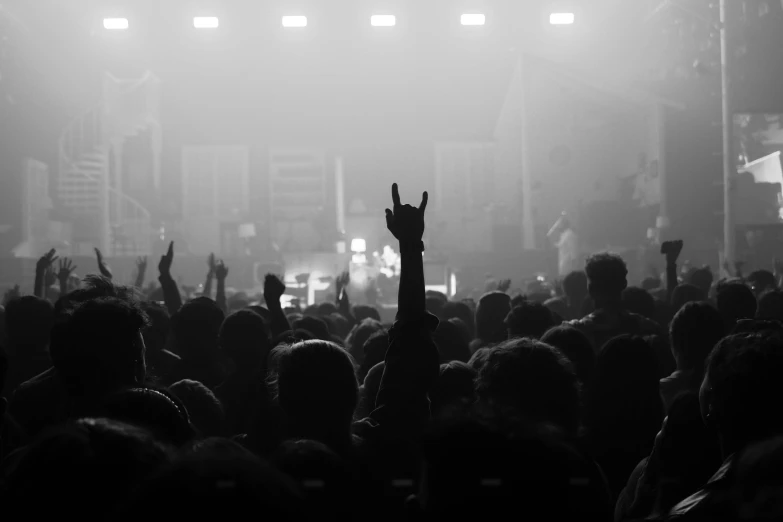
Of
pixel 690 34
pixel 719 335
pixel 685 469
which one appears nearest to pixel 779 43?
pixel 690 34

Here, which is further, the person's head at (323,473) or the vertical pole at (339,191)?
the vertical pole at (339,191)

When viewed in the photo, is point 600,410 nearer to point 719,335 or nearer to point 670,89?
point 719,335

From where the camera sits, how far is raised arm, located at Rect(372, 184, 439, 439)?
8.71 feet

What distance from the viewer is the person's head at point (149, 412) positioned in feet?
6.49

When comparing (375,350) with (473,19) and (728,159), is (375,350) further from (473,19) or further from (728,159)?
(473,19)

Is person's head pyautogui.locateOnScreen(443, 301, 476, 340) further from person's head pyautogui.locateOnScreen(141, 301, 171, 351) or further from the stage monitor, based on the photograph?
the stage monitor

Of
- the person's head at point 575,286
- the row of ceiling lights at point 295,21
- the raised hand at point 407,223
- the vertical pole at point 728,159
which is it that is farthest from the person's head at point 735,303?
the row of ceiling lights at point 295,21

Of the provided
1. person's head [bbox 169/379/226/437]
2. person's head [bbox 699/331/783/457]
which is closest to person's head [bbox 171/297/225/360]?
person's head [bbox 169/379/226/437]

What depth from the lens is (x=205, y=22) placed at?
27.5 meters

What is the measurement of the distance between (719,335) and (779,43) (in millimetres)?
22547

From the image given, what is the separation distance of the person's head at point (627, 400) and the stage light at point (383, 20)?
26.2 m

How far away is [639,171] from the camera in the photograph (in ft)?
83.3

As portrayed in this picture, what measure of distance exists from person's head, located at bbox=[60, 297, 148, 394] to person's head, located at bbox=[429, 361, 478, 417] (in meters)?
1.15

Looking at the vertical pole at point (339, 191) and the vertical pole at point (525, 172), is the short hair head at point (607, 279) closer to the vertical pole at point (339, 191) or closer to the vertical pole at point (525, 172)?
the vertical pole at point (525, 172)
